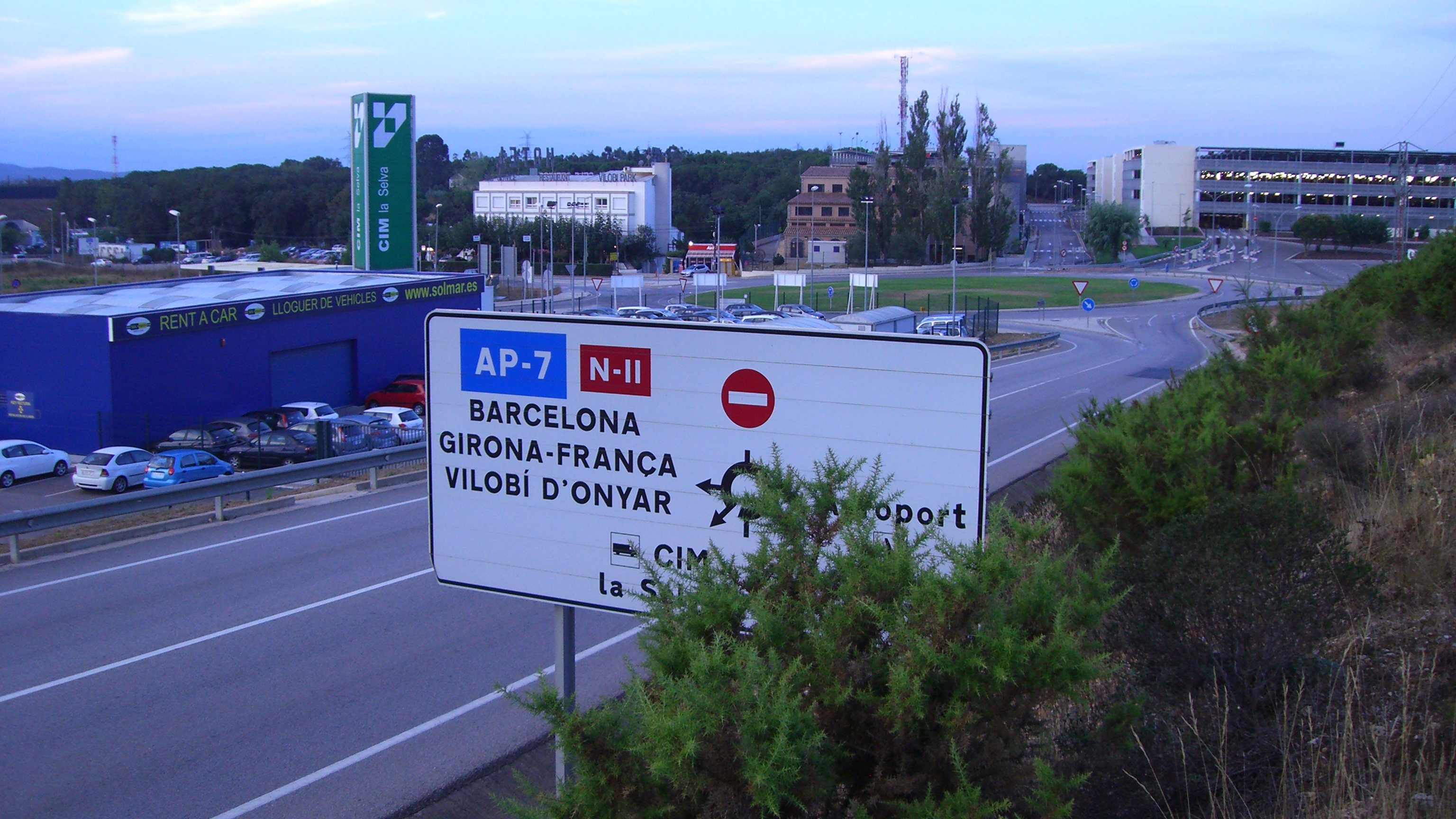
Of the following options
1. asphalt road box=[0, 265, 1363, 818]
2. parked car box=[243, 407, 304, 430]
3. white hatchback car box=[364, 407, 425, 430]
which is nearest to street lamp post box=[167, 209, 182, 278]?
parked car box=[243, 407, 304, 430]

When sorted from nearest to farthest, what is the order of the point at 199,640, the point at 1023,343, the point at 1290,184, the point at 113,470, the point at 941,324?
1. the point at 199,640
2. the point at 113,470
3. the point at 941,324
4. the point at 1023,343
5. the point at 1290,184

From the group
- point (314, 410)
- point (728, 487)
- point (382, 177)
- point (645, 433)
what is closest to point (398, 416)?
point (314, 410)

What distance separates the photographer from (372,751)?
25.3 ft

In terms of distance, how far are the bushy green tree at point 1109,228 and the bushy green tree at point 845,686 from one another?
11443 centimetres

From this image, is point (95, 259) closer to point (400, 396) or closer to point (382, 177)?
point (382, 177)

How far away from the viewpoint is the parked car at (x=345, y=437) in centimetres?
2358

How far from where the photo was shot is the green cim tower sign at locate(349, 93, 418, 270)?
4072 cm

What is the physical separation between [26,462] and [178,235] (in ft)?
305

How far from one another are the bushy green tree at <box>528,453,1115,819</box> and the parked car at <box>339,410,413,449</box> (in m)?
22.4

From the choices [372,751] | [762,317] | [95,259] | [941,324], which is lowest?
[372,751]

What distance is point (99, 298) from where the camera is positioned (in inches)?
1316

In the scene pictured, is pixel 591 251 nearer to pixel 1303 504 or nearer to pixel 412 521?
pixel 412 521

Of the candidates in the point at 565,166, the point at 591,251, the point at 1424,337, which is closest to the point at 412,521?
the point at 1424,337

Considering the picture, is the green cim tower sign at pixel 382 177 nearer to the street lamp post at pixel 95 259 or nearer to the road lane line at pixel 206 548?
the street lamp post at pixel 95 259
